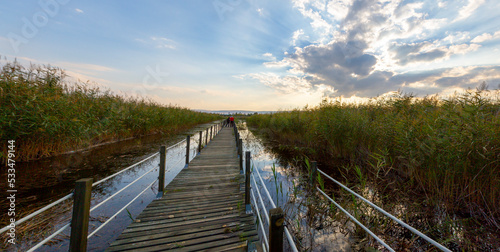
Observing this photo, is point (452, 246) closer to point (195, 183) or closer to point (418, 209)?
point (418, 209)

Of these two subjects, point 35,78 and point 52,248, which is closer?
point 52,248

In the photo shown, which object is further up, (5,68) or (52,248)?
(5,68)

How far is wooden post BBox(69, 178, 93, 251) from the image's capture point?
2.04 meters

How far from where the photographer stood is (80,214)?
2062 millimetres

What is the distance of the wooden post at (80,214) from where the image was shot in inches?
80.3

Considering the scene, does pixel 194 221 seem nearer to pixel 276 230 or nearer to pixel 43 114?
pixel 276 230

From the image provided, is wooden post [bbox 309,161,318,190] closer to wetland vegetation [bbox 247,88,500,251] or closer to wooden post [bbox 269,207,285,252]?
wetland vegetation [bbox 247,88,500,251]

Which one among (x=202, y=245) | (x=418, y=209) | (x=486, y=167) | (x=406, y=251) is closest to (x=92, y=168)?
(x=202, y=245)

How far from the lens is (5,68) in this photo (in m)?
6.05

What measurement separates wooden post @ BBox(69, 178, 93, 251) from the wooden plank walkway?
22.1 inches

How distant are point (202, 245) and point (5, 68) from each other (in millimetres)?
9425

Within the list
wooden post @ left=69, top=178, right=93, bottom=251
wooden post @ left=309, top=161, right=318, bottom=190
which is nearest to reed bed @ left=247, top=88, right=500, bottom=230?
wooden post @ left=309, top=161, right=318, bottom=190

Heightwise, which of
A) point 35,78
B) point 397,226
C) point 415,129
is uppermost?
point 35,78

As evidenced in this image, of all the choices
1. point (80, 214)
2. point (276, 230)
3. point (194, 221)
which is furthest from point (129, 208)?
point (276, 230)
